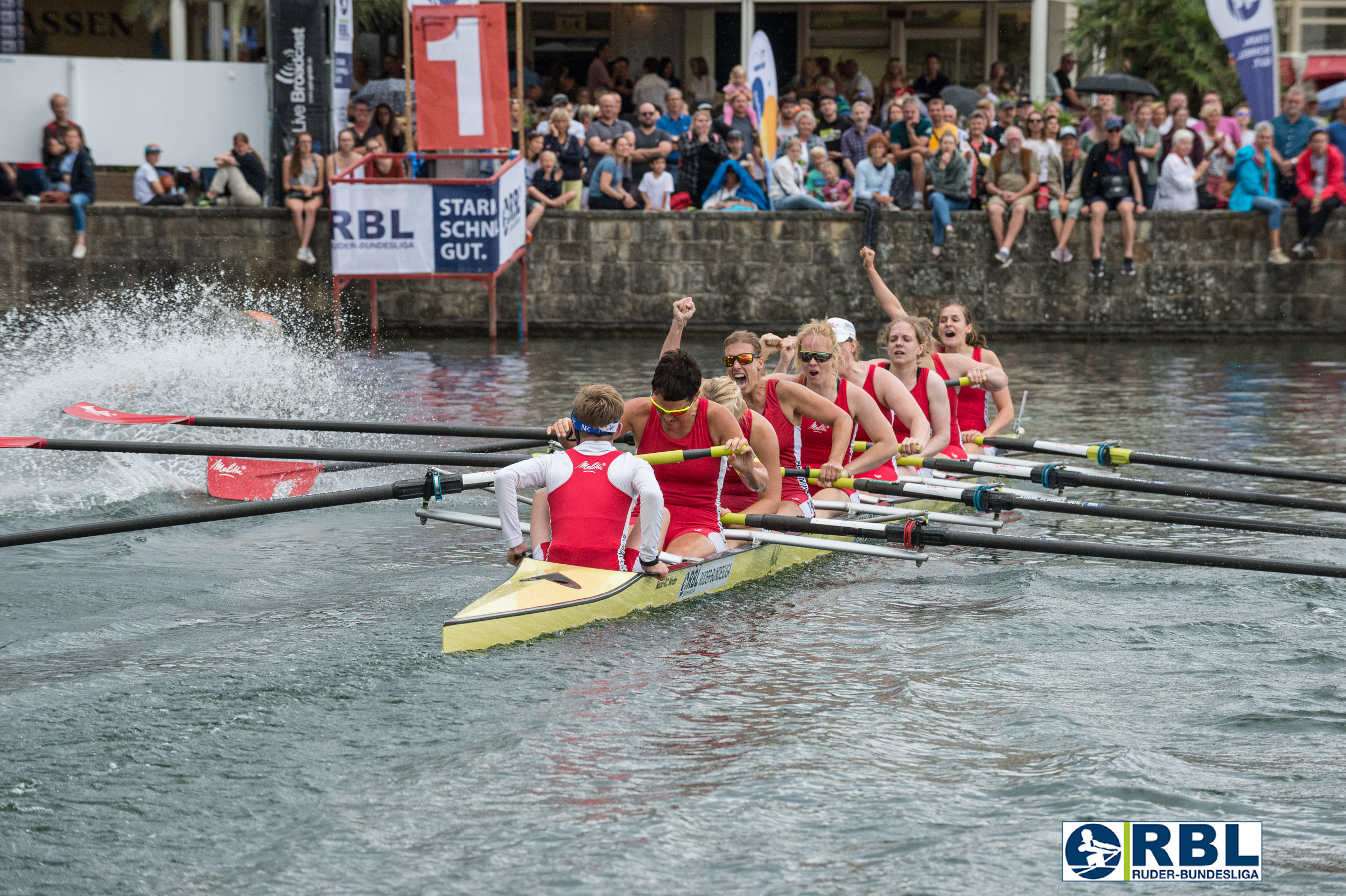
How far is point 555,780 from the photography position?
5402 millimetres

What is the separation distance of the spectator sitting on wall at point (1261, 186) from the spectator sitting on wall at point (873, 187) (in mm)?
4282

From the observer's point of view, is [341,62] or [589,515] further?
[341,62]

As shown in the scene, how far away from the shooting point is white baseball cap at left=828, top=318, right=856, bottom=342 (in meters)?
9.06

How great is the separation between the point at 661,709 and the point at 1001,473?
3881mm

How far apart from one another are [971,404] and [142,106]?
13.7 meters

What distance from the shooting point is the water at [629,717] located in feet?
15.9

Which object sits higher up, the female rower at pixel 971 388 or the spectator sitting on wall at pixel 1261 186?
the spectator sitting on wall at pixel 1261 186

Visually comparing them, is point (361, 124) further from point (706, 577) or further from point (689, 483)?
point (706, 577)

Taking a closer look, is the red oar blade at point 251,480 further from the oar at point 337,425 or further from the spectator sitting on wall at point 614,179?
the spectator sitting on wall at point 614,179

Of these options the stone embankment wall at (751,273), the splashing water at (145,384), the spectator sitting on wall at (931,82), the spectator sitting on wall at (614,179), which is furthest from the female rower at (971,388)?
the spectator sitting on wall at (931,82)

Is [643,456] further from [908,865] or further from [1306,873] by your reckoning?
[1306,873]

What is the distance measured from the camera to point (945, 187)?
63.4 ft

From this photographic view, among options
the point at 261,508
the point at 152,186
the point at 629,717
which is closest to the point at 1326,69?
the point at 152,186

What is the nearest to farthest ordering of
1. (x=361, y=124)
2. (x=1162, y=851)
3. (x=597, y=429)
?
(x=1162, y=851) < (x=597, y=429) < (x=361, y=124)
